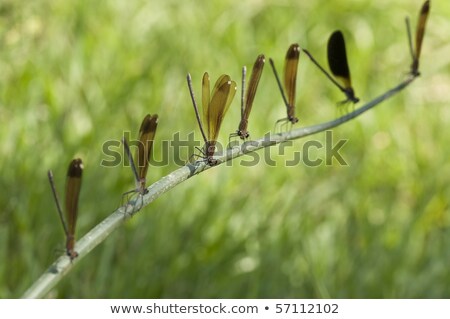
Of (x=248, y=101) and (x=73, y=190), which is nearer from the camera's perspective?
(x=73, y=190)

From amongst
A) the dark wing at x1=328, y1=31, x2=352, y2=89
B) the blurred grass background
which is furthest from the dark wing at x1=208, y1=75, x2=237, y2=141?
the blurred grass background

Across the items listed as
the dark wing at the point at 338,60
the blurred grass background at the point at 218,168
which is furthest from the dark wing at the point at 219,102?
the blurred grass background at the point at 218,168

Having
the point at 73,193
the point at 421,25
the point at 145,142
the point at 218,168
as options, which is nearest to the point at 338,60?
the point at 421,25

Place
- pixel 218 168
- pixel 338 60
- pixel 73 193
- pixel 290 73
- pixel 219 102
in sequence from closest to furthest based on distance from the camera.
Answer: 1. pixel 73 193
2. pixel 219 102
3. pixel 290 73
4. pixel 338 60
5. pixel 218 168

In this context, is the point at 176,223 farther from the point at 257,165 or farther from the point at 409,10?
the point at 409,10

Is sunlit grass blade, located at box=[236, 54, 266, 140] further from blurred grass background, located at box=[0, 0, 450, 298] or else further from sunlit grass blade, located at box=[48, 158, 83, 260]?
blurred grass background, located at box=[0, 0, 450, 298]

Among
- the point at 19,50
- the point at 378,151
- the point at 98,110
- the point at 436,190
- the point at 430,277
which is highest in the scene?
the point at 19,50

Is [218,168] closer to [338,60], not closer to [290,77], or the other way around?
[338,60]
